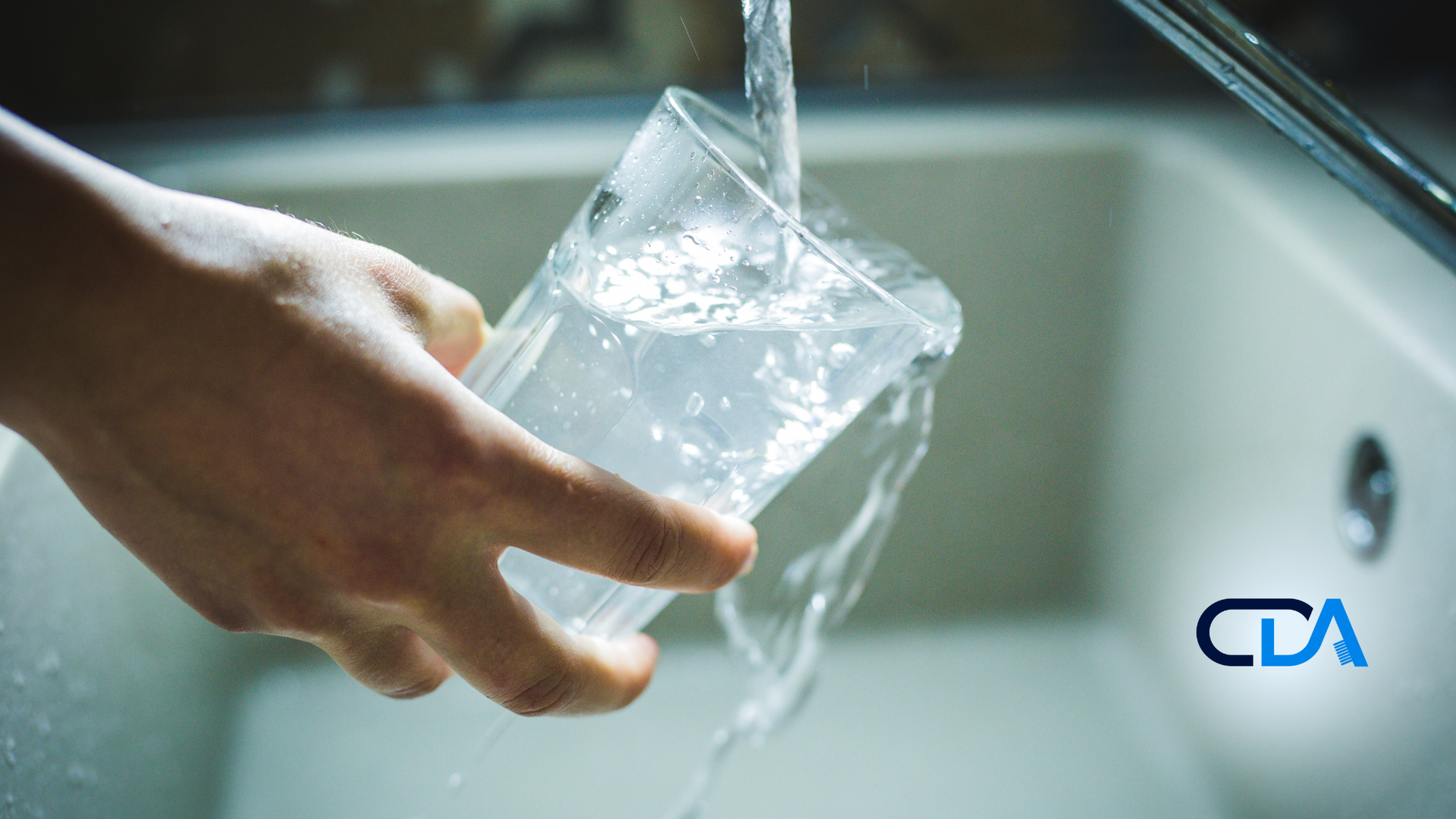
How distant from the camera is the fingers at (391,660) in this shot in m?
0.31

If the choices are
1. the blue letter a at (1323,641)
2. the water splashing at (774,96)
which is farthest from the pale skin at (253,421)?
the blue letter a at (1323,641)

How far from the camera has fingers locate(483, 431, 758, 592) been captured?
29 cm

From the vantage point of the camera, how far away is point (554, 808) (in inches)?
23.2

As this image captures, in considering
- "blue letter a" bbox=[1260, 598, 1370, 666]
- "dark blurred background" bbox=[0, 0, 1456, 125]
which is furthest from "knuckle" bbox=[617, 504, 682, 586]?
"dark blurred background" bbox=[0, 0, 1456, 125]

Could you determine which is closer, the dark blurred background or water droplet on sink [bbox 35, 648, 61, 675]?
water droplet on sink [bbox 35, 648, 61, 675]

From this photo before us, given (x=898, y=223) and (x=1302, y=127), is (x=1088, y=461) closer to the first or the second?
(x=898, y=223)

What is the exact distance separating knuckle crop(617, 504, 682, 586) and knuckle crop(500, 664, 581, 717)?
39 mm

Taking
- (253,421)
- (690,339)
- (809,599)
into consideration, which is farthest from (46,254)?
(809,599)

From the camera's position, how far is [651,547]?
0.31 metres

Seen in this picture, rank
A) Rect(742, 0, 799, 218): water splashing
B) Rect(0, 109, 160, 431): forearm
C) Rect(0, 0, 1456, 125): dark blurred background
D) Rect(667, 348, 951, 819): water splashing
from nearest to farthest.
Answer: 1. Rect(0, 109, 160, 431): forearm
2. Rect(742, 0, 799, 218): water splashing
3. Rect(667, 348, 951, 819): water splashing
4. Rect(0, 0, 1456, 125): dark blurred background

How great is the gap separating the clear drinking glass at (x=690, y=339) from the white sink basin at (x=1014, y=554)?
244 mm

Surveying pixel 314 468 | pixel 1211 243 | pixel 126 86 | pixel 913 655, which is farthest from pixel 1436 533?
pixel 126 86

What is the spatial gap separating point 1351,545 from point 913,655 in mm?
284

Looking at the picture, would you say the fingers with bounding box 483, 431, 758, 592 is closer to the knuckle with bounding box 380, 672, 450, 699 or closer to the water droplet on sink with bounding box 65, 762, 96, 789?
the knuckle with bounding box 380, 672, 450, 699
